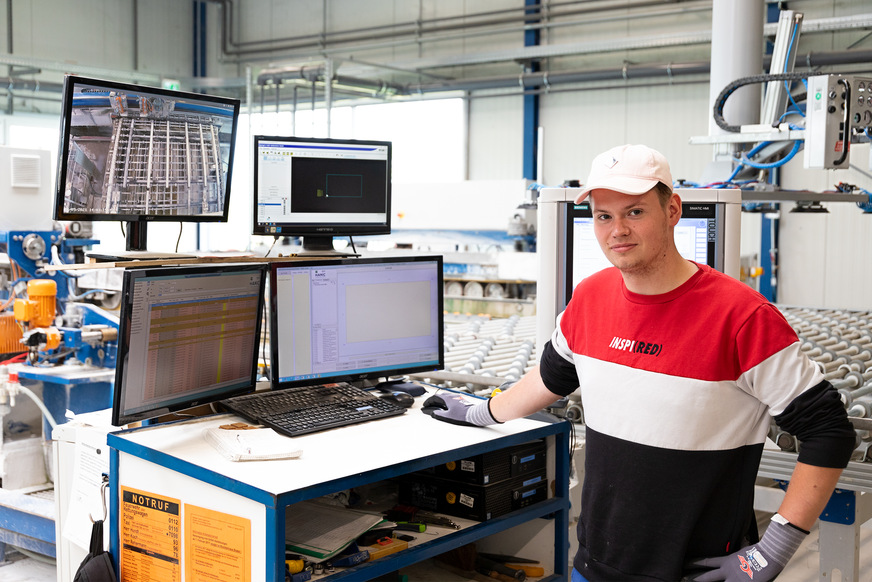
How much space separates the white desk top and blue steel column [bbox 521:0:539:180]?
7403mm

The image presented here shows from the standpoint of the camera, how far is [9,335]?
382 centimetres

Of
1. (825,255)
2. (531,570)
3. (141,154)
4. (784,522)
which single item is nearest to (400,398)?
(531,570)

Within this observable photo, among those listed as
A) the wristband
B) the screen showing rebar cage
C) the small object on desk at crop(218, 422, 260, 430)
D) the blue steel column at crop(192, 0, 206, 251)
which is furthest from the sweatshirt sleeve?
the blue steel column at crop(192, 0, 206, 251)

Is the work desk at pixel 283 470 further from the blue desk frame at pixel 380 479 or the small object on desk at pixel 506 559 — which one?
the small object on desk at pixel 506 559

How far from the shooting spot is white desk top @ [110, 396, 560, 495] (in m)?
1.74

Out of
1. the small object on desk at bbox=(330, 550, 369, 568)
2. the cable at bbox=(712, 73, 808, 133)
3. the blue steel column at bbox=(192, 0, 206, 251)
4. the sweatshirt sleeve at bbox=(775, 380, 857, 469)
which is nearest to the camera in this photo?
the sweatshirt sleeve at bbox=(775, 380, 857, 469)

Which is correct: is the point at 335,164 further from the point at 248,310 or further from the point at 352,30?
the point at 352,30

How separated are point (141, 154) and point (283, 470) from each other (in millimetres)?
946

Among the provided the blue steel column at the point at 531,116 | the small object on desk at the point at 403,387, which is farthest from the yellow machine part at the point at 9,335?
the blue steel column at the point at 531,116

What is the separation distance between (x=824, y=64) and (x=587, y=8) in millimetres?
2592

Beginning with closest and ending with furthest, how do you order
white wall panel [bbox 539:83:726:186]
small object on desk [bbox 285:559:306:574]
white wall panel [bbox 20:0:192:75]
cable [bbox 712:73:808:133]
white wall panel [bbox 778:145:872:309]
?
1. small object on desk [bbox 285:559:306:574]
2. cable [bbox 712:73:808:133]
3. white wall panel [bbox 778:145:872:309]
4. white wall panel [bbox 539:83:726:186]
5. white wall panel [bbox 20:0:192:75]

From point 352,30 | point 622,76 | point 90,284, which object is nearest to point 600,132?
point 622,76

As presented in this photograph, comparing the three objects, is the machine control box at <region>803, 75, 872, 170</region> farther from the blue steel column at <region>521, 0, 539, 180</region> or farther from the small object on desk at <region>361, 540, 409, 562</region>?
the blue steel column at <region>521, 0, 539, 180</region>

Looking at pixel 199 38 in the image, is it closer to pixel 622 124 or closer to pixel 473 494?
pixel 622 124
